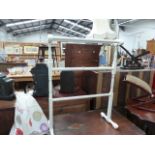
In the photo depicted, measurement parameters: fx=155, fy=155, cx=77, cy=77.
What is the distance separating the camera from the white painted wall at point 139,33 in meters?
6.32

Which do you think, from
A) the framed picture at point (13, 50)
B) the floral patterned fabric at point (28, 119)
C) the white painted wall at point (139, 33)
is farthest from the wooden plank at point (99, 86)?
the white painted wall at point (139, 33)

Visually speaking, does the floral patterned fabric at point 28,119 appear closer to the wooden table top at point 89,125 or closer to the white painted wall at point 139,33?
the wooden table top at point 89,125

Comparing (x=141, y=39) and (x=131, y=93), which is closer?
(x=131, y=93)

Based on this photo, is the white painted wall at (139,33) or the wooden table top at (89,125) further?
the white painted wall at (139,33)

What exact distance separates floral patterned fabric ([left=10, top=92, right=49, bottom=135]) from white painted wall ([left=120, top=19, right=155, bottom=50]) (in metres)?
5.90

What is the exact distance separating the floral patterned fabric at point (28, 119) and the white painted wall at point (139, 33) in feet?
19.4

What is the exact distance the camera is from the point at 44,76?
5.46 ft

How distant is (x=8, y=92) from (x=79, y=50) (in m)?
0.95

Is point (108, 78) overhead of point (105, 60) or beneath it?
beneath

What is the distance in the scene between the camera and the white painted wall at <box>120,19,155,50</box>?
6316 mm
